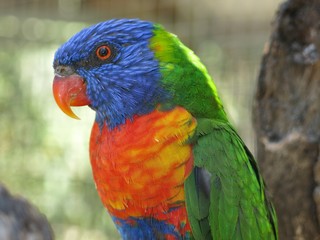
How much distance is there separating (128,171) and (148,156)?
0.34ft

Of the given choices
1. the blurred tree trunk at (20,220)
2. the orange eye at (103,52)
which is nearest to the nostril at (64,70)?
the orange eye at (103,52)

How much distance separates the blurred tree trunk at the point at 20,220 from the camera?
5.23ft

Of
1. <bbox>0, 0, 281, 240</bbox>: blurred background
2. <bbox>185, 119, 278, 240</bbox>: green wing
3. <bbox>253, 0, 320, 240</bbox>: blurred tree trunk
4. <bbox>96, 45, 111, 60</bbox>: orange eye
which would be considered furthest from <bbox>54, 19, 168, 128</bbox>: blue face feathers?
<bbox>0, 0, 281, 240</bbox>: blurred background

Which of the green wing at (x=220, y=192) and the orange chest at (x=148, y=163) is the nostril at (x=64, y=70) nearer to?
the orange chest at (x=148, y=163)

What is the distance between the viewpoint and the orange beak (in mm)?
1996

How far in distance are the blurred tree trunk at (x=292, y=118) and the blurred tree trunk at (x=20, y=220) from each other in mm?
1189

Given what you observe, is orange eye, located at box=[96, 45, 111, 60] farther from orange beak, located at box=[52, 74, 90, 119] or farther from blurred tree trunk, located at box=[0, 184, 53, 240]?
blurred tree trunk, located at box=[0, 184, 53, 240]

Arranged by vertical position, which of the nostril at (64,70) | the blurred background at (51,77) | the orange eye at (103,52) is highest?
the orange eye at (103,52)

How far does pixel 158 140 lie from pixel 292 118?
84cm

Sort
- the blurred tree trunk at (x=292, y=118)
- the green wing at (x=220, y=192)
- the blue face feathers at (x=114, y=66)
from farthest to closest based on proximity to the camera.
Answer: the blurred tree trunk at (x=292, y=118) → the blue face feathers at (x=114, y=66) → the green wing at (x=220, y=192)

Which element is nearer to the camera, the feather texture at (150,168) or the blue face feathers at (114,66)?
the feather texture at (150,168)

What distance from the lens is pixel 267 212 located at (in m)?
2.01

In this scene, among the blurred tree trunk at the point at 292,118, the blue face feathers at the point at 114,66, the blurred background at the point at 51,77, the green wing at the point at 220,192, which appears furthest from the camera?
the blurred background at the point at 51,77

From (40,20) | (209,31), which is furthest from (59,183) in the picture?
(209,31)
